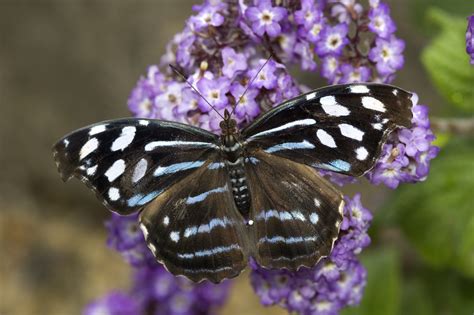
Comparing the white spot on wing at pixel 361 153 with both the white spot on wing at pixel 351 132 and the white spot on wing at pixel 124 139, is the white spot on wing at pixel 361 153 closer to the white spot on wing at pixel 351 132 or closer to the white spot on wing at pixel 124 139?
the white spot on wing at pixel 351 132

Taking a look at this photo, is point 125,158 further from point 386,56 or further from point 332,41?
point 386,56

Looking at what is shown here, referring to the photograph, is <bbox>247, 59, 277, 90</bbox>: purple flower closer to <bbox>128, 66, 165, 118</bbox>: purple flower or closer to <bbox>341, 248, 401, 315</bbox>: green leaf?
<bbox>128, 66, 165, 118</bbox>: purple flower

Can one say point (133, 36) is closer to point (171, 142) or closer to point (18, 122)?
point (18, 122)

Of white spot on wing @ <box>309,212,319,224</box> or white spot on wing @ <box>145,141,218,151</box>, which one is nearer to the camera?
white spot on wing @ <box>309,212,319,224</box>

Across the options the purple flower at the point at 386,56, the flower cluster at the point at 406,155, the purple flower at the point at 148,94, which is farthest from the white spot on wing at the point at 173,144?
the purple flower at the point at 386,56

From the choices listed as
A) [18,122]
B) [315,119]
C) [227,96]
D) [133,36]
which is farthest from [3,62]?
[315,119]

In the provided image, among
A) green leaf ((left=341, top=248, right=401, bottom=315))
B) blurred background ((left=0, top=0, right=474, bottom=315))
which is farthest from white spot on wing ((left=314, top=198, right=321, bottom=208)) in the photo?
green leaf ((left=341, top=248, right=401, bottom=315))

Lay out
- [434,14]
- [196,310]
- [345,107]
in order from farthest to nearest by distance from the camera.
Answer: [196,310], [434,14], [345,107]

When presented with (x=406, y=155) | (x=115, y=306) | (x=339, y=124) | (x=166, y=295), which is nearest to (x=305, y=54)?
(x=339, y=124)
